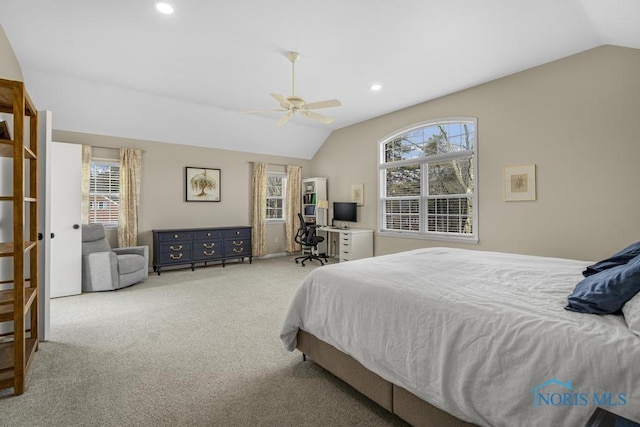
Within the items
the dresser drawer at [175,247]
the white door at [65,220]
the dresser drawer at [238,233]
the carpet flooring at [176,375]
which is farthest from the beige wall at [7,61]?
the dresser drawer at [238,233]

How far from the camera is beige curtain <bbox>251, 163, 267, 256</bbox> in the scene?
7.01 meters

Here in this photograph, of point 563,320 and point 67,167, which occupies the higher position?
point 67,167

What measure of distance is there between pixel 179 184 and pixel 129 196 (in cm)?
93

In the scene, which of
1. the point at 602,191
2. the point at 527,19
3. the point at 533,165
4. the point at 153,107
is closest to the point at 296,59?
the point at 527,19

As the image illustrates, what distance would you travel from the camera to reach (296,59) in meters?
3.64

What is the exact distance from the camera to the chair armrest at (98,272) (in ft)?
14.2

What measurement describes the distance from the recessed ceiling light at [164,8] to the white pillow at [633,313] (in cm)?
368

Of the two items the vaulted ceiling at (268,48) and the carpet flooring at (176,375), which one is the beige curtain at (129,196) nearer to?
the vaulted ceiling at (268,48)

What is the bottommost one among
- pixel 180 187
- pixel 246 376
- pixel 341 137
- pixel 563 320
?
pixel 246 376

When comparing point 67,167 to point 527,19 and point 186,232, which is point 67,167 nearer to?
point 186,232

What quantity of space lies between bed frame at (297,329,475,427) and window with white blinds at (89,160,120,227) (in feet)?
16.0

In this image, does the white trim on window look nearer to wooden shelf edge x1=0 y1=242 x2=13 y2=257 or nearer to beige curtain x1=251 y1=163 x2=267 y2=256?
beige curtain x1=251 y1=163 x2=267 y2=256

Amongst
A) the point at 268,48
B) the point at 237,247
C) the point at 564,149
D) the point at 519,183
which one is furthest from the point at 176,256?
the point at 564,149

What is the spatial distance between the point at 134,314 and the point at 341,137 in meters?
5.26
